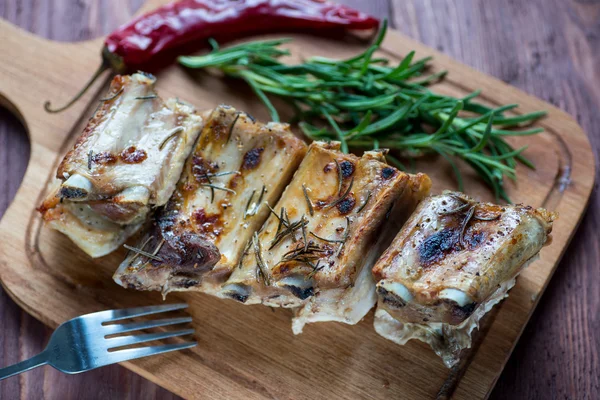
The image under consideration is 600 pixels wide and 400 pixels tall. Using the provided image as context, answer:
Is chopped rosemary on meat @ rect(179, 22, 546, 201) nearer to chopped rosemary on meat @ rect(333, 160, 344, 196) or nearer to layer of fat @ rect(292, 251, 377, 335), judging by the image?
chopped rosemary on meat @ rect(333, 160, 344, 196)

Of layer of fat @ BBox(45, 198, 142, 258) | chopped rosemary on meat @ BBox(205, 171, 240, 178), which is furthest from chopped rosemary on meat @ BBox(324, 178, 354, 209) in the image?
layer of fat @ BBox(45, 198, 142, 258)

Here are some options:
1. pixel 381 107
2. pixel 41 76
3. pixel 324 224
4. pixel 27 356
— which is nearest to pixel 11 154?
pixel 41 76

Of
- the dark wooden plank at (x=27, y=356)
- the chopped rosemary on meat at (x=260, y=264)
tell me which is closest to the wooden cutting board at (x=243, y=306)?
the dark wooden plank at (x=27, y=356)

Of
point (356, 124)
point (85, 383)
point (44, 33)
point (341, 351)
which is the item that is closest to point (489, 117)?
point (356, 124)

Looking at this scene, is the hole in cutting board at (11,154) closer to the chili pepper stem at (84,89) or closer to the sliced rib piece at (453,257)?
the chili pepper stem at (84,89)

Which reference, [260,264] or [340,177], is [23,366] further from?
[340,177]

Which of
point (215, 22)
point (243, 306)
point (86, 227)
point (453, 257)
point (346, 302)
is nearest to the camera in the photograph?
point (453, 257)

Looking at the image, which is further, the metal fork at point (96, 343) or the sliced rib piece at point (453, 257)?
the metal fork at point (96, 343)
